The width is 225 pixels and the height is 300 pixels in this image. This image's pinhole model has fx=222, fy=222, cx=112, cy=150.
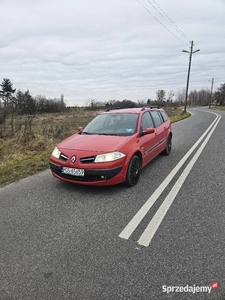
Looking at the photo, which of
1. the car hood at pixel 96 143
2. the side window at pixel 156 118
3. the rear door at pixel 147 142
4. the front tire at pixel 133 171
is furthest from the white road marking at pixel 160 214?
the side window at pixel 156 118

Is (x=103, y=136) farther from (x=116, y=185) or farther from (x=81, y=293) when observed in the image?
(x=81, y=293)

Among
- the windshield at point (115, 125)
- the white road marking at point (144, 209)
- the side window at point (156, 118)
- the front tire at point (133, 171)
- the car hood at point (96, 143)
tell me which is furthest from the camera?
the side window at point (156, 118)

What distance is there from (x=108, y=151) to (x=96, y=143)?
438mm

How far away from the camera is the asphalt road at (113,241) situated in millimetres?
2049

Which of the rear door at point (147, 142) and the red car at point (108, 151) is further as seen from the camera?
the rear door at point (147, 142)

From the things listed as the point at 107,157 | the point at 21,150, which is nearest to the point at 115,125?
the point at 107,157

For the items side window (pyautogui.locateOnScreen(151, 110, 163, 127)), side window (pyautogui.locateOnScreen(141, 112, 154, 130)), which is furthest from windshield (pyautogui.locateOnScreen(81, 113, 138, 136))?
side window (pyautogui.locateOnScreen(151, 110, 163, 127))

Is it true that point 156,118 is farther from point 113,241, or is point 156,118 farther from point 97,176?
point 113,241

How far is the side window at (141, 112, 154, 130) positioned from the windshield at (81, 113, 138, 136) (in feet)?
0.66

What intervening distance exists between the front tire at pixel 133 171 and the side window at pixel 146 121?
96cm

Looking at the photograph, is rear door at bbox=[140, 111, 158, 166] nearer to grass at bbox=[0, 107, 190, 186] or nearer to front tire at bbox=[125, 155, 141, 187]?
front tire at bbox=[125, 155, 141, 187]

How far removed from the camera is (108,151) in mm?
4016

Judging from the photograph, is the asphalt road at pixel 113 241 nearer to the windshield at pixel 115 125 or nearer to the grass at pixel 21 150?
the grass at pixel 21 150

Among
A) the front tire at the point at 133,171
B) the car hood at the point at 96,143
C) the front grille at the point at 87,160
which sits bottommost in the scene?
the front tire at the point at 133,171
